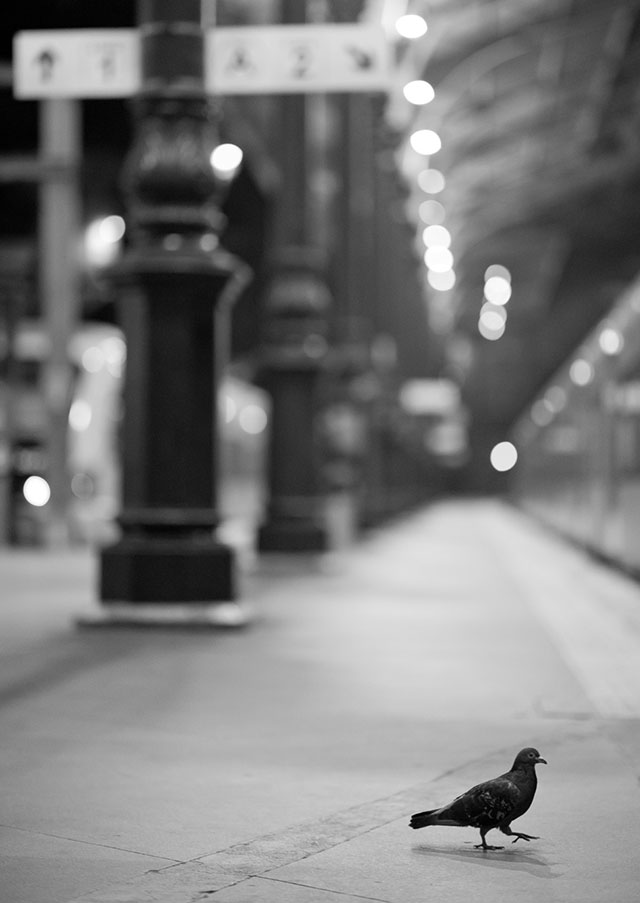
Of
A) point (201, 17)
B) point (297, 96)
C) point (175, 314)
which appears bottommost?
point (175, 314)

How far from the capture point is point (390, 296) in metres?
34.3

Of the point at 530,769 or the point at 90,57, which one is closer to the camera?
the point at 530,769

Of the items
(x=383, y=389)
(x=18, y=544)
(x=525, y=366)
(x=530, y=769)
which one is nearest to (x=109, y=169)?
(x=18, y=544)

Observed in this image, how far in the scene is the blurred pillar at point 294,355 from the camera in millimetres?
16281

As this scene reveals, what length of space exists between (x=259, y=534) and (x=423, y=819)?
12552 mm

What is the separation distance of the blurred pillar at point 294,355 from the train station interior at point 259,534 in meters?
0.04

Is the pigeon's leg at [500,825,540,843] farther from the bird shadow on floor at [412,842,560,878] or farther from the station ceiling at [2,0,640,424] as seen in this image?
the station ceiling at [2,0,640,424]

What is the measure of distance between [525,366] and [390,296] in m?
49.3

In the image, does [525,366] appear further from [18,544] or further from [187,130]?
[187,130]

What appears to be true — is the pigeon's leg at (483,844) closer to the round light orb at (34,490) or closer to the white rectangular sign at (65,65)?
the white rectangular sign at (65,65)

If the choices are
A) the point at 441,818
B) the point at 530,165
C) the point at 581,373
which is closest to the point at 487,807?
the point at 441,818

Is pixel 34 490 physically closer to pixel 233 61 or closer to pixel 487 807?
pixel 233 61

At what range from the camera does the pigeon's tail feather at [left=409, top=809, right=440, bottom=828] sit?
146 inches

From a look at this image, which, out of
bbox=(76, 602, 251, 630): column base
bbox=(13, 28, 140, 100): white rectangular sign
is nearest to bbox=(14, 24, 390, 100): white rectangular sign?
bbox=(13, 28, 140, 100): white rectangular sign
